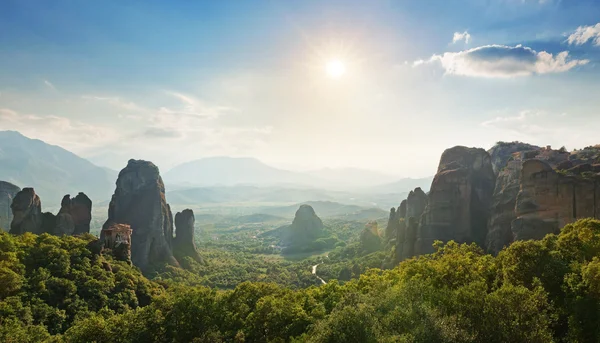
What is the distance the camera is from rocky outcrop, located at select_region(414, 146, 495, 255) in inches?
2613

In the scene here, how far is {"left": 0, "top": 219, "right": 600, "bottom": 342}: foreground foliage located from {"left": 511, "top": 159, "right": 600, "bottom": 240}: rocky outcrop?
13043 millimetres

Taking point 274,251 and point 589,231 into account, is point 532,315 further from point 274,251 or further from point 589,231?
point 274,251

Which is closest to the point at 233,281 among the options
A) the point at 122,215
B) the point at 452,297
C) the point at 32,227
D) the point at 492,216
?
the point at 122,215

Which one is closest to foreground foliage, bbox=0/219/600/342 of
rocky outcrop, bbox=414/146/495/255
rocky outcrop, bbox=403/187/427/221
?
rocky outcrop, bbox=414/146/495/255

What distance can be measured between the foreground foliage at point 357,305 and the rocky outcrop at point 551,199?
1304 cm

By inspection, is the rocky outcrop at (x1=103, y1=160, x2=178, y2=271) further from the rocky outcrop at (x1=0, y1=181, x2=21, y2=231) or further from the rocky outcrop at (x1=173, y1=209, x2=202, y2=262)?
the rocky outcrop at (x1=0, y1=181, x2=21, y2=231)

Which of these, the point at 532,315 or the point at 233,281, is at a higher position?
the point at 532,315

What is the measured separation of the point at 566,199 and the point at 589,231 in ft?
60.3

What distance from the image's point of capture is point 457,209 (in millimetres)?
66938

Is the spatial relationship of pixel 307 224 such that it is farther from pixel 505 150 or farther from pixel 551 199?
pixel 551 199

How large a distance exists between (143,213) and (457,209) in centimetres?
7256

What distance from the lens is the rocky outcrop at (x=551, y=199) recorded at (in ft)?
158

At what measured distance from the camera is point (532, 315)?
75.8 ft

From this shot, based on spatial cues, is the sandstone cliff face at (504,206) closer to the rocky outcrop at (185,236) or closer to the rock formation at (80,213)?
the rocky outcrop at (185,236)
